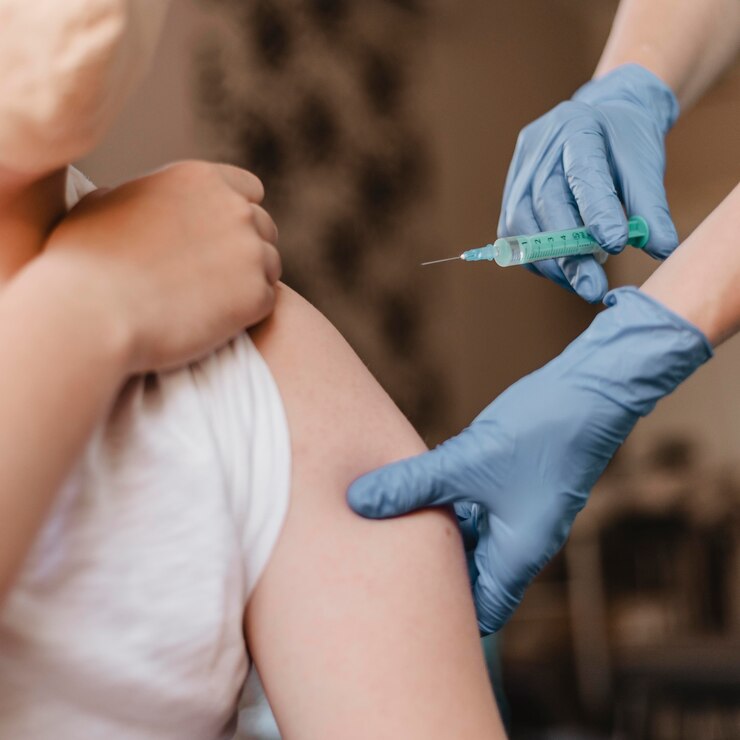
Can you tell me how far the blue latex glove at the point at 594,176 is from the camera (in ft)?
3.59

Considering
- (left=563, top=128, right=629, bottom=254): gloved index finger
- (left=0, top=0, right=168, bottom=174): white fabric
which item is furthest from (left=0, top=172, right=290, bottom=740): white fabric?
(left=563, top=128, right=629, bottom=254): gloved index finger

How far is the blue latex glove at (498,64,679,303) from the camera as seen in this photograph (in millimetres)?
1095

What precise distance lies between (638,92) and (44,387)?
1016mm

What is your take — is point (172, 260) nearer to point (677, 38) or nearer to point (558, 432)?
point (558, 432)

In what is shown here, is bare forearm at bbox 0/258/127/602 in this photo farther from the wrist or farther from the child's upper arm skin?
the wrist

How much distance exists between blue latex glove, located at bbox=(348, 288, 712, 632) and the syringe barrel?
162 mm

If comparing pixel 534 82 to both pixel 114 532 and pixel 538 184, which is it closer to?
pixel 538 184

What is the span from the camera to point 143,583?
66cm

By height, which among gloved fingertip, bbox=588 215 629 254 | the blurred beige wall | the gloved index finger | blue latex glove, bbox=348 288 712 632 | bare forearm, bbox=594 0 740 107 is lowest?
the blurred beige wall

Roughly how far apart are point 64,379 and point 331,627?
26 centimetres

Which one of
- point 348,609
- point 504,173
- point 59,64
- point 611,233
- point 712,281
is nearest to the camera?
point 59,64

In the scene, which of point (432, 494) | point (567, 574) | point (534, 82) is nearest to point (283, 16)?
point (534, 82)

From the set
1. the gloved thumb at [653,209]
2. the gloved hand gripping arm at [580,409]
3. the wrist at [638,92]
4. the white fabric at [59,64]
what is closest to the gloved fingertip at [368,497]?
the gloved hand gripping arm at [580,409]

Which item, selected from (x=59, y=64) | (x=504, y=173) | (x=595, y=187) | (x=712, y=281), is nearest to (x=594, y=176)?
(x=595, y=187)
